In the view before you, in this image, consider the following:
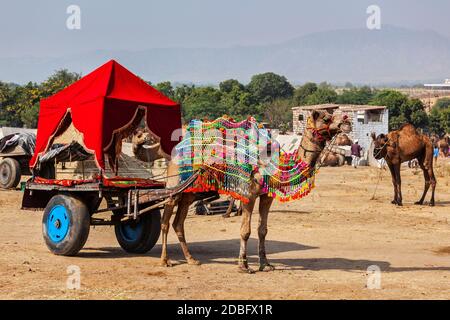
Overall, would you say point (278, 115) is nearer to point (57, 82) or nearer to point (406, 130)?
point (57, 82)

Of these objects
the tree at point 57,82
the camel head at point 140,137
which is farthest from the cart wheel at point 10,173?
the tree at point 57,82

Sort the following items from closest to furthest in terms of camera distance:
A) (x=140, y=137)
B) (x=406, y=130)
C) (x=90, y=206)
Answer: (x=90, y=206) → (x=140, y=137) → (x=406, y=130)

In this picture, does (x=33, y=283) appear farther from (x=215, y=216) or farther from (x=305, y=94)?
(x=305, y=94)

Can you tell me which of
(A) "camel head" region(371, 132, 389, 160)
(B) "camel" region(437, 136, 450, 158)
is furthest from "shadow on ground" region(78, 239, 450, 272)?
(B) "camel" region(437, 136, 450, 158)

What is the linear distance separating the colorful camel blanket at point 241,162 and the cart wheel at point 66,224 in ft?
6.08

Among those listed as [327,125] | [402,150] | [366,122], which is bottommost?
[402,150]

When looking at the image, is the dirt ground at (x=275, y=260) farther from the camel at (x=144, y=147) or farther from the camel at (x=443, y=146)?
the camel at (x=443, y=146)

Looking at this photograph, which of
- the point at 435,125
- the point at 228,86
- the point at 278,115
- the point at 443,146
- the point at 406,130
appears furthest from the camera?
the point at 228,86

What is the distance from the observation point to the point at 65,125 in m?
13.1

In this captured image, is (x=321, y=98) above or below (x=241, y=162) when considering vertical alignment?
above

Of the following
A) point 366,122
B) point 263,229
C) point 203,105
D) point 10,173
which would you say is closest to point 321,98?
point 203,105

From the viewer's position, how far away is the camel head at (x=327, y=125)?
1158cm

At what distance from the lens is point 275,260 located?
13.5 m

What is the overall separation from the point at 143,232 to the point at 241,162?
280cm
